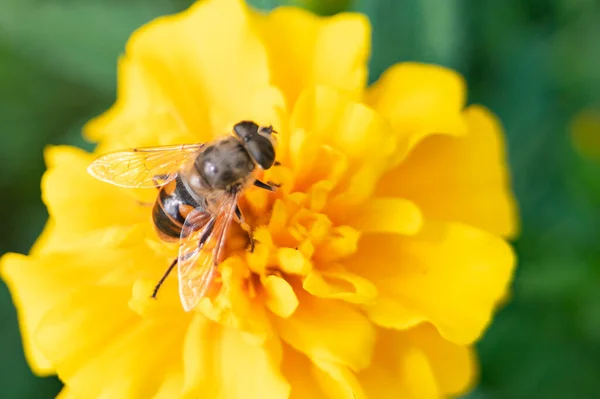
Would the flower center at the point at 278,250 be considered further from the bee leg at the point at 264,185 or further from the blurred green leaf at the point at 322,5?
the blurred green leaf at the point at 322,5

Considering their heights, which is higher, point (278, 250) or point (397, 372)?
point (278, 250)

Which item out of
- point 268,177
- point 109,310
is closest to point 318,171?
point 268,177

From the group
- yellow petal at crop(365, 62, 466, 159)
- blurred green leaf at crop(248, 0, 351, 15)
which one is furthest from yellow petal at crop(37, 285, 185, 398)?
blurred green leaf at crop(248, 0, 351, 15)

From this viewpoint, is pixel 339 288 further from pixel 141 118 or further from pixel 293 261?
pixel 141 118

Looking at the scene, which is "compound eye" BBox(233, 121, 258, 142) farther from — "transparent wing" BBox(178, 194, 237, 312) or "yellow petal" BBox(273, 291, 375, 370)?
"yellow petal" BBox(273, 291, 375, 370)

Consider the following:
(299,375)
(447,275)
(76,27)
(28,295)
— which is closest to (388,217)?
(447,275)

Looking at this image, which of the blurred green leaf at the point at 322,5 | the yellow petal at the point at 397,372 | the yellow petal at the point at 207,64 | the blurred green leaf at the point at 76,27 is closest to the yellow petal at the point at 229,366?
the yellow petal at the point at 397,372
